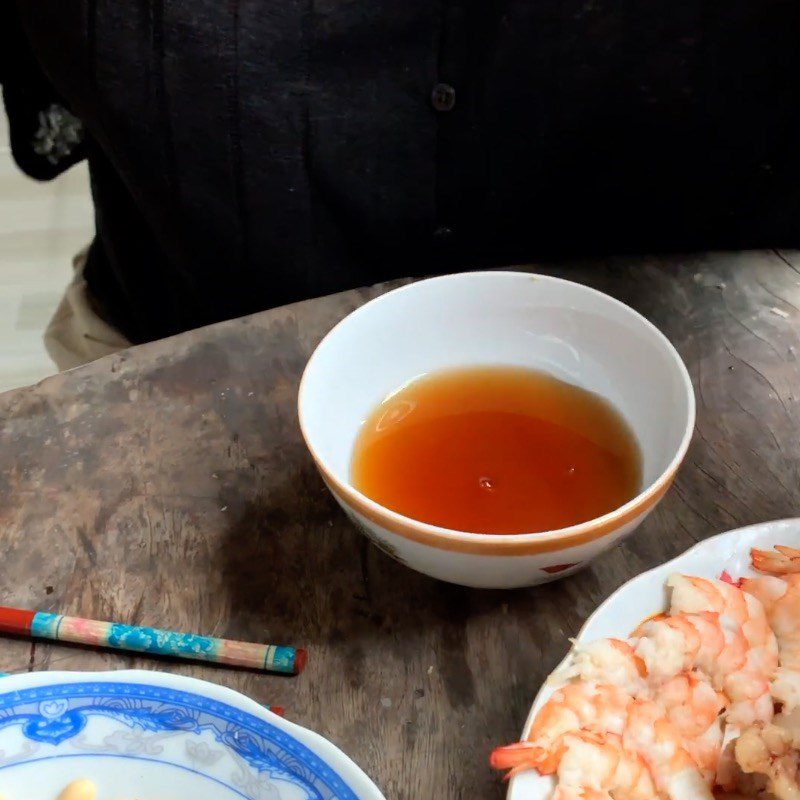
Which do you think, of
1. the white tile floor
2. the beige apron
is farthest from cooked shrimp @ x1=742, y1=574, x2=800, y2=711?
the white tile floor

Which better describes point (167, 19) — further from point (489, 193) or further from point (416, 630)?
point (416, 630)

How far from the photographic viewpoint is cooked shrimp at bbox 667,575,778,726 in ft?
1.47

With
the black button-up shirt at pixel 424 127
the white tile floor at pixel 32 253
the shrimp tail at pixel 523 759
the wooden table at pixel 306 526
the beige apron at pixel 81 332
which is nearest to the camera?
the shrimp tail at pixel 523 759

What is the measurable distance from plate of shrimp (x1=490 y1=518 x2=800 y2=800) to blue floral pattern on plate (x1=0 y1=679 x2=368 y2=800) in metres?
0.15

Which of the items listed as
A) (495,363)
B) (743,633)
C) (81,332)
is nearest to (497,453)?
(495,363)

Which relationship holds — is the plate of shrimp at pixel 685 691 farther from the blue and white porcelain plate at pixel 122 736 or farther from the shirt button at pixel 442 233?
the shirt button at pixel 442 233

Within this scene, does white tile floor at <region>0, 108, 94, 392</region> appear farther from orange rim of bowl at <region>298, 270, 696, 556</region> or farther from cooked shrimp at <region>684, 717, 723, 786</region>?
cooked shrimp at <region>684, 717, 723, 786</region>

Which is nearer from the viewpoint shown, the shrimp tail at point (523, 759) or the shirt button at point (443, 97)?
the shrimp tail at point (523, 759)

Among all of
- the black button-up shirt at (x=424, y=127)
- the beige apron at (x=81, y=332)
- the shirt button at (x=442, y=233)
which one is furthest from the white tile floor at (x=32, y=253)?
the shirt button at (x=442, y=233)

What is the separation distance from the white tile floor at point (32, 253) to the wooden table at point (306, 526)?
3.94 feet

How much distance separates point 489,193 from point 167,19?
1.22 feet

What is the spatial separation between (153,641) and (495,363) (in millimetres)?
340

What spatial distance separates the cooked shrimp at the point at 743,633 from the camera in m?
0.45

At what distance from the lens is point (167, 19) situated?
2.64 ft
